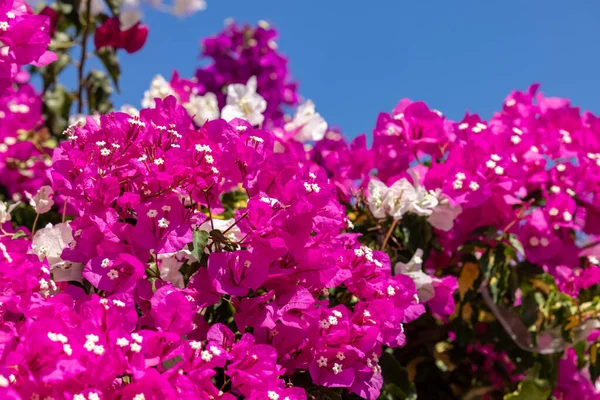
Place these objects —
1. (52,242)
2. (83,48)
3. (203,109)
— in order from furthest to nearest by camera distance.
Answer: (83,48) < (203,109) < (52,242)

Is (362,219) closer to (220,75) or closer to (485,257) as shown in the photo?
(485,257)

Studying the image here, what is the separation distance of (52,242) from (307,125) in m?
0.68

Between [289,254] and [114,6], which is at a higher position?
[114,6]

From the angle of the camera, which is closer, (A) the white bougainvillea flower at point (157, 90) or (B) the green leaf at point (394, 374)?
(B) the green leaf at point (394, 374)

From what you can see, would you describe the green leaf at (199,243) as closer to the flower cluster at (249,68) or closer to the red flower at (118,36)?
the red flower at (118,36)

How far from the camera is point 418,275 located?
127 cm

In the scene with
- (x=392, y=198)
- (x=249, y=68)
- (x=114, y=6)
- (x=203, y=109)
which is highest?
(x=249, y=68)

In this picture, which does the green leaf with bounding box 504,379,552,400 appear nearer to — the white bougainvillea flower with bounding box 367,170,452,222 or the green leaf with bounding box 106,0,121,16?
the white bougainvillea flower with bounding box 367,170,452,222

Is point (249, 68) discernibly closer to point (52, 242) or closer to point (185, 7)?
point (185, 7)

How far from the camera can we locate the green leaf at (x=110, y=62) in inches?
91.8

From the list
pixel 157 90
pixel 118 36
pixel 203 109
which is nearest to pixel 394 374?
pixel 203 109

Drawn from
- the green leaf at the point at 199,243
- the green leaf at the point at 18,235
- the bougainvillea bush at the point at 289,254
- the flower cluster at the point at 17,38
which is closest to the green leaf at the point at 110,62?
the bougainvillea bush at the point at 289,254

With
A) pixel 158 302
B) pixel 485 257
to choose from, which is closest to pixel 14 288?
pixel 158 302

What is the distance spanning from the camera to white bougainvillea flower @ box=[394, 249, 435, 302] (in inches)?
49.8
